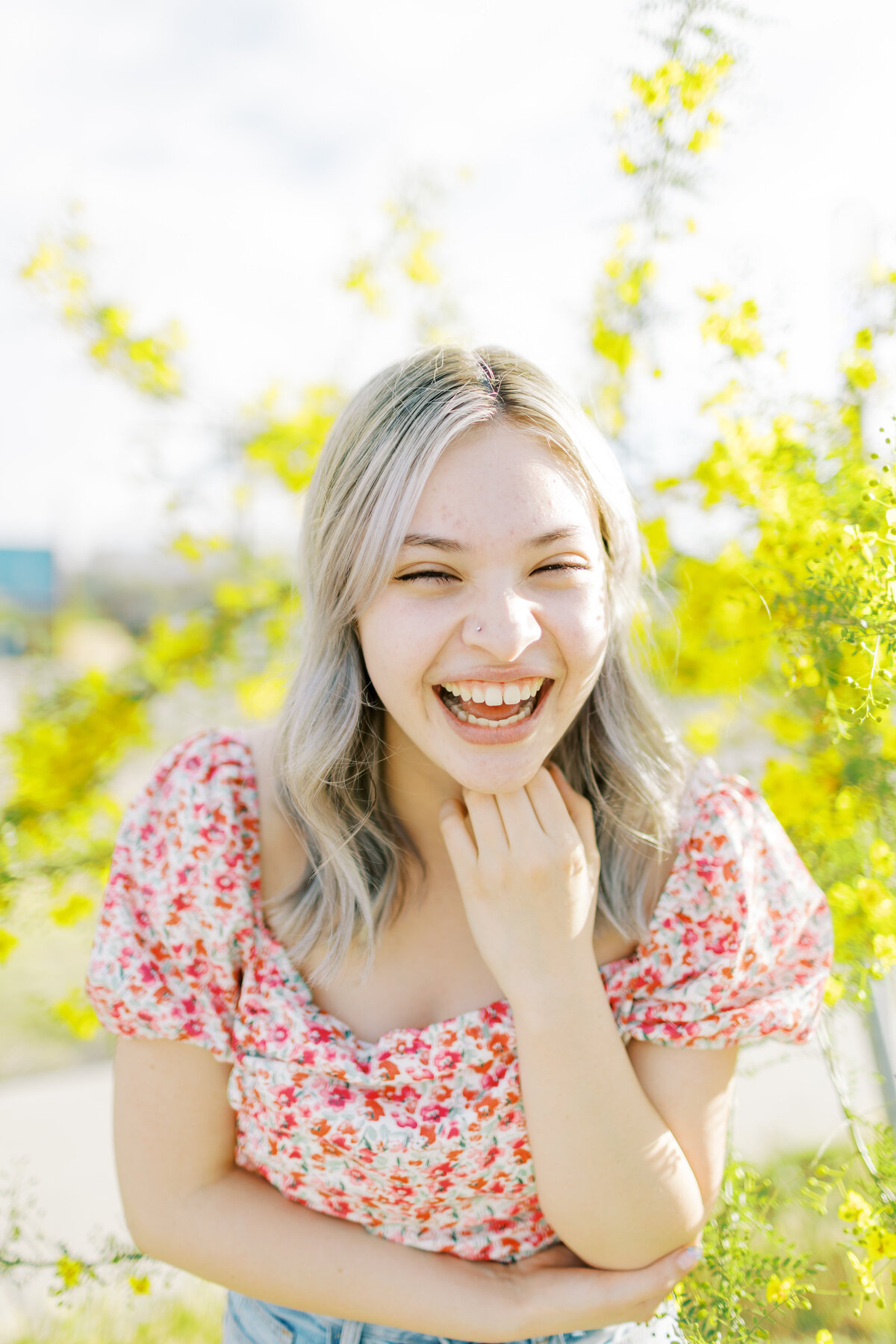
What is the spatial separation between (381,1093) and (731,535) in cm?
92

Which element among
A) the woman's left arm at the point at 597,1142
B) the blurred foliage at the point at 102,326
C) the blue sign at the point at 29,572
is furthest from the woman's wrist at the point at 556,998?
the blue sign at the point at 29,572

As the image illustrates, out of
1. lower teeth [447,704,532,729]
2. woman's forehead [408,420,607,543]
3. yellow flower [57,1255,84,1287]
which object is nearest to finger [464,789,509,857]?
lower teeth [447,704,532,729]

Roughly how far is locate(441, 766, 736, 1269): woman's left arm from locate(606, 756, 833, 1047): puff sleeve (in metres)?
0.05

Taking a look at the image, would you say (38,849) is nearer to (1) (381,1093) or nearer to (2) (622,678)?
(1) (381,1093)

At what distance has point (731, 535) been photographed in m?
1.39

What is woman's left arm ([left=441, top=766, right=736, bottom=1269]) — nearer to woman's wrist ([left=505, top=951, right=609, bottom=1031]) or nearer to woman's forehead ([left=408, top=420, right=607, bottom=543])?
woman's wrist ([left=505, top=951, right=609, bottom=1031])

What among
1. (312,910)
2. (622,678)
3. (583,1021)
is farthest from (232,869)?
(622,678)

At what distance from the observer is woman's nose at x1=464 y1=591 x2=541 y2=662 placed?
93 cm

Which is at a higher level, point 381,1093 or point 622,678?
point 622,678

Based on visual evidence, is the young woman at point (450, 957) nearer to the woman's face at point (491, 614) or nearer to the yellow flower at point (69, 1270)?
the woman's face at point (491, 614)

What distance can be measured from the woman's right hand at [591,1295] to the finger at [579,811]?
1.50 ft

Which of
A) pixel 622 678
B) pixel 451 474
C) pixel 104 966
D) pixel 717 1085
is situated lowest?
pixel 717 1085

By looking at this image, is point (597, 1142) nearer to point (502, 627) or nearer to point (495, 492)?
point (502, 627)

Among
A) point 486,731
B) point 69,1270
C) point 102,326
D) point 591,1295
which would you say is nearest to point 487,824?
point 486,731
